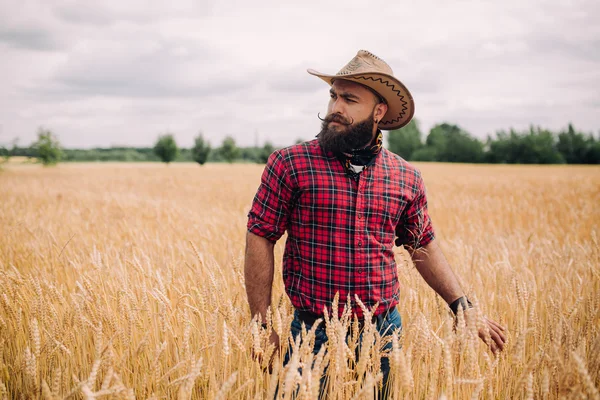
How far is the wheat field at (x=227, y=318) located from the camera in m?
1.20

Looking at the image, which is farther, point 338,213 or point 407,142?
point 407,142

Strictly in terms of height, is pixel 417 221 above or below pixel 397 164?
below

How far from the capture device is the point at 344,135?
6.04ft

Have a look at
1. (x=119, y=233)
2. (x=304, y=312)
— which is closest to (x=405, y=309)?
(x=304, y=312)

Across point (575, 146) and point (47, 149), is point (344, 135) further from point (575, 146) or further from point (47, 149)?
point (575, 146)

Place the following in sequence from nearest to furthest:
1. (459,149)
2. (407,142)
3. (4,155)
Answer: (4,155)
(459,149)
(407,142)

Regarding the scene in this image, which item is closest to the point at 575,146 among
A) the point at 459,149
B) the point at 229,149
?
the point at 459,149

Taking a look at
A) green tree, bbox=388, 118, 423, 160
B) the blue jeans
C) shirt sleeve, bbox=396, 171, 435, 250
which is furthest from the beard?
green tree, bbox=388, 118, 423, 160

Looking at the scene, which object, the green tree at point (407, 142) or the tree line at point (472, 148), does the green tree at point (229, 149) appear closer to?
the tree line at point (472, 148)

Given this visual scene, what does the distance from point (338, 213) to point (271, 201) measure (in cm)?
33

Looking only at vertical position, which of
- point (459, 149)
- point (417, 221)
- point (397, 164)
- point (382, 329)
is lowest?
point (382, 329)

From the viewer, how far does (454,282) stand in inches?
80.3

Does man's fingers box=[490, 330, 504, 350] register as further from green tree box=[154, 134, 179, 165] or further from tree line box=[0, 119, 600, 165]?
green tree box=[154, 134, 179, 165]

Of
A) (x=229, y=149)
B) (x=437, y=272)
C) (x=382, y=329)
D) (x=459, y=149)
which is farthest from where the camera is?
(x=229, y=149)
